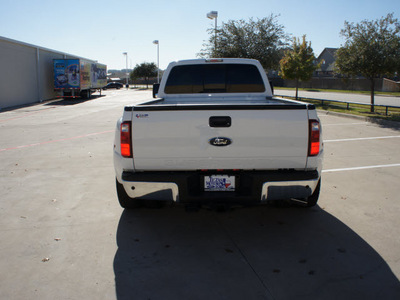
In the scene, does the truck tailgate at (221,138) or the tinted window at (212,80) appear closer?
the truck tailgate at (221,138)

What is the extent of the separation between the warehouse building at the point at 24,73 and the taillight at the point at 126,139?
22619mm

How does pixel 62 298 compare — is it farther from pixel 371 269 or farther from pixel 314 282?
pixel 371 269

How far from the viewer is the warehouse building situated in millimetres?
23656

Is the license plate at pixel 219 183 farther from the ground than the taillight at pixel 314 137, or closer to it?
closer to it

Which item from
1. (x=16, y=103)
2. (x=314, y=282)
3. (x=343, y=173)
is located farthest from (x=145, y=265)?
(x=16, y=103)

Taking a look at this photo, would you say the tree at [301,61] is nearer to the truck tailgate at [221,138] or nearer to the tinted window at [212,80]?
the tinted window at [212,80]

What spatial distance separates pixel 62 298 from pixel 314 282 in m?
2.08

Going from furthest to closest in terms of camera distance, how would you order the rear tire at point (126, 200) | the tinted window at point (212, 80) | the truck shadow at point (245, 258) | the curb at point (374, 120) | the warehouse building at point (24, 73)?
the warehouse building at point (24, 73), the curb at point (374, 120), the tinted window at point (212, 80), the rear tire at point (126, 200), the truck shadow at point (245, 258)

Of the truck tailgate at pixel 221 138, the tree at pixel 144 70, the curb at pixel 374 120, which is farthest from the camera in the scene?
the tree at pixel 144 70

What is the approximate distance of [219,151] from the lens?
3.64 metres

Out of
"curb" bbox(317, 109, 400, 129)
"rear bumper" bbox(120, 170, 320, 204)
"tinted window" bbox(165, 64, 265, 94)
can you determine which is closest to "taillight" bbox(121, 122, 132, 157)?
"rear bumper" bbox(120, 170, 320, 204)

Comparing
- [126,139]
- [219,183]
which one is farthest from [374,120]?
[126,139]

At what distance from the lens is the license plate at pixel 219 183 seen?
146 inches

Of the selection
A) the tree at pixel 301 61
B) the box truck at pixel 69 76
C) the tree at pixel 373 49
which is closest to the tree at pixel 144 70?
the box truck at pixel 69 76
